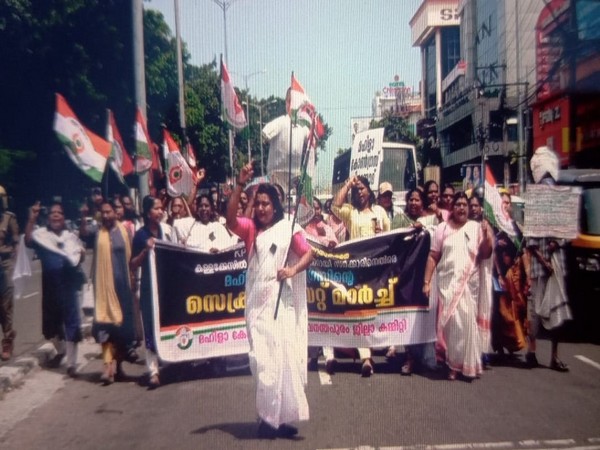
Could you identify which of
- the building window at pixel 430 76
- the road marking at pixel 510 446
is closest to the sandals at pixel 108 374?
the road marking at pixel 510 446

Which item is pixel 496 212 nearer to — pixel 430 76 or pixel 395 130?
pixel 395 130

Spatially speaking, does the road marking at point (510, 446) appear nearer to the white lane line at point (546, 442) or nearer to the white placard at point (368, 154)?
Result: the white lane line at point (546, 442)

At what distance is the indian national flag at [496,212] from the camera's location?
26.7 feet

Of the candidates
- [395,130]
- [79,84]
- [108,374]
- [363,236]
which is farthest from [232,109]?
[395,130]

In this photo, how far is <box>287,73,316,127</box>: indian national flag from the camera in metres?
7.27

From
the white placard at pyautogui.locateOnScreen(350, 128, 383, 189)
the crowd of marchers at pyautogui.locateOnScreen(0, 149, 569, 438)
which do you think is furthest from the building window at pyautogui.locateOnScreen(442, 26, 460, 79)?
the crowd of marchers at pyautogui.locateOnScreen(0, 149, 569, 438)

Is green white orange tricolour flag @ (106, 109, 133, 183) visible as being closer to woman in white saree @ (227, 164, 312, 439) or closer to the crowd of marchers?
the crowd of marchers

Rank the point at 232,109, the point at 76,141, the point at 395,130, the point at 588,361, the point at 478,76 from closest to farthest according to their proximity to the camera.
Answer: the point at 588,361
the point at 76,141
the point at 232,109
the point at 395,130
the point at 478,76

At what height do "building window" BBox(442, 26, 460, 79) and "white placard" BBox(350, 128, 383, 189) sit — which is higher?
"building window" BBox(442, 26, 460, 79)

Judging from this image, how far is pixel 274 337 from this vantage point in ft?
17.9

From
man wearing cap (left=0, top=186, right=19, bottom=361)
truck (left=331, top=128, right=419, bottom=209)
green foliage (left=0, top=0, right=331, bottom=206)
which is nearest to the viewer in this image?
man wearing cap (left=0, top=186, right=19, bottom=361)

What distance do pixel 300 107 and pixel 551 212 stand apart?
106 inches

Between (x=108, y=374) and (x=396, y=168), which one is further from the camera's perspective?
(x=396, y=168)

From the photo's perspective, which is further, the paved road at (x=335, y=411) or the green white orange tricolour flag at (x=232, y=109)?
the green white orange tricolour flag at (x=232, y=109)
